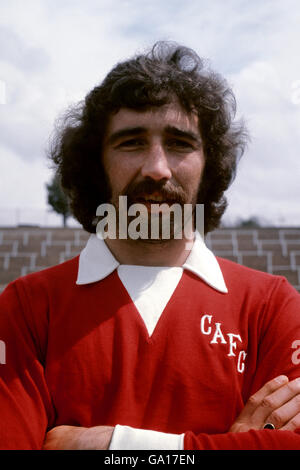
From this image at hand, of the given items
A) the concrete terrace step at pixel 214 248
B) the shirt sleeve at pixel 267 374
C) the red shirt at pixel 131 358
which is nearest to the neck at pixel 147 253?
the red shirt at pixel 131 358

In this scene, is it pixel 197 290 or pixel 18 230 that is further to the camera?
pixel 18 230

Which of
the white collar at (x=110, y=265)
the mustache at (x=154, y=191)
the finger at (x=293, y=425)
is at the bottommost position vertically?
the finger at (x=293, y=425)

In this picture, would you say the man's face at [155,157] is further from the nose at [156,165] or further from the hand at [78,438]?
the hand at [78,438]

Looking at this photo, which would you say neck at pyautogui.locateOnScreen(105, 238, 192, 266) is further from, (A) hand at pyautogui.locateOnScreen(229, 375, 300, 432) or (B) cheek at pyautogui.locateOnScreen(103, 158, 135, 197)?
(A) hand at pyautogui.locateOnScreen(229, 375, 300, 432)

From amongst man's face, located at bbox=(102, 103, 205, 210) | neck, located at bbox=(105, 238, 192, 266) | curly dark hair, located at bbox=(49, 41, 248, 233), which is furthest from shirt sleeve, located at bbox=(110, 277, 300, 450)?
curly dark hair, located at bbox=(49, 41, 248, 233)

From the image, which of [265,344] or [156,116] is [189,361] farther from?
[156,116]

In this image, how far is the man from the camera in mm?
1219

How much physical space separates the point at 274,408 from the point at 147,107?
3.28 feet

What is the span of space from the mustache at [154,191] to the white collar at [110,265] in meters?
0.21

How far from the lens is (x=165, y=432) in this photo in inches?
48.7

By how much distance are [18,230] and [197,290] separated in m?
11.3

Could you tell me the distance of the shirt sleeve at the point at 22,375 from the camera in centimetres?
118
